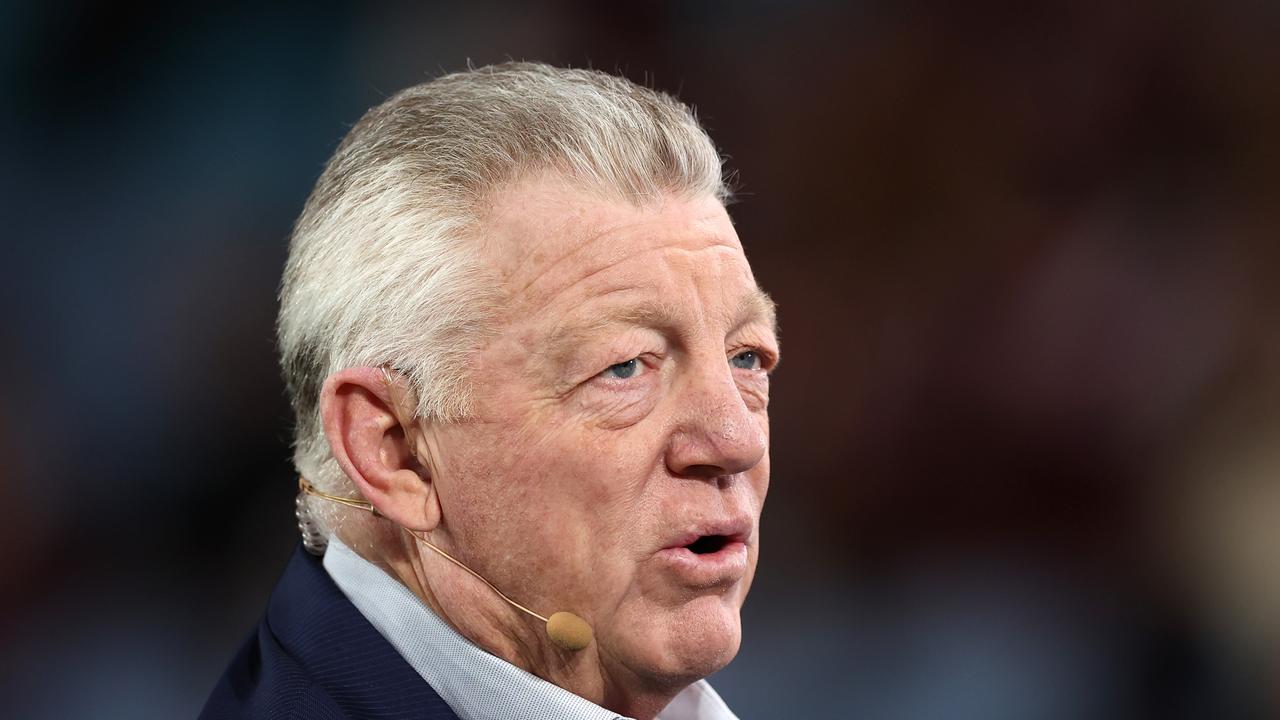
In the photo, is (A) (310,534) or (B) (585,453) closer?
(B) (585,453)

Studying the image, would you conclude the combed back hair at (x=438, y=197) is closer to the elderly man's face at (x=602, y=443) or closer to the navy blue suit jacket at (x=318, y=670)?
the elderly man's face at (x=602, y=443)

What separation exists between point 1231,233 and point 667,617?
3.39m

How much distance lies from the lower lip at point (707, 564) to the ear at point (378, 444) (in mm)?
382

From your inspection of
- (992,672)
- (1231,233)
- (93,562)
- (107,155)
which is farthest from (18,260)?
(1231,233)

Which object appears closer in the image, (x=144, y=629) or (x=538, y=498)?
(x=538, y=498)

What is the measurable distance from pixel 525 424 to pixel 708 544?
0.38 meters

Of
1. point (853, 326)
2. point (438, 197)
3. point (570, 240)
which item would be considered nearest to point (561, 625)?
point (570, 240)

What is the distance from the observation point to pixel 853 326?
14.2ft

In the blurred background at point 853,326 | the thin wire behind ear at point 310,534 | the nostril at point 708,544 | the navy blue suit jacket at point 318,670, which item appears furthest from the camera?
the blurred background at point 853,326

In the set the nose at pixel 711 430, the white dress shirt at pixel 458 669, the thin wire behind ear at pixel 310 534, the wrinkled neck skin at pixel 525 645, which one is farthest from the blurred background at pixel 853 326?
the nose at pixel 711 430

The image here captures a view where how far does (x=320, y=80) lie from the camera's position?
3.85 meters

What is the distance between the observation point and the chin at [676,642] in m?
1.94

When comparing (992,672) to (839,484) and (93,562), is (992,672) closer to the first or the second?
(839,484)

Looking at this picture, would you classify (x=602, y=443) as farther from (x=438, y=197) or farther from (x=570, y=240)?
(x=438, y=197)
